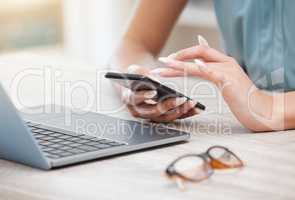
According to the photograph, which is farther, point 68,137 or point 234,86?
point 234,86

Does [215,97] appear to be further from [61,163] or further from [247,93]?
[61,163]

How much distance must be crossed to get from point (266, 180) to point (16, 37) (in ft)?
11.4

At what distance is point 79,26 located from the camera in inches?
150

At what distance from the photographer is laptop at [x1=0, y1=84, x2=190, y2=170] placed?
3.41 feet

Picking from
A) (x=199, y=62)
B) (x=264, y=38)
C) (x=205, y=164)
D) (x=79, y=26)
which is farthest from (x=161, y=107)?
(x=79, y=26)

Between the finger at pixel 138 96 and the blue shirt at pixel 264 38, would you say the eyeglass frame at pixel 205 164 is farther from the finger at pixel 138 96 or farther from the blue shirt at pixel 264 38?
the blue shirt at pixel 264 38

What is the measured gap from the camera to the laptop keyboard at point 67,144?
1.09m

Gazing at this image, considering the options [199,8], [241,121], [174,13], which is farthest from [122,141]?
[199,8]

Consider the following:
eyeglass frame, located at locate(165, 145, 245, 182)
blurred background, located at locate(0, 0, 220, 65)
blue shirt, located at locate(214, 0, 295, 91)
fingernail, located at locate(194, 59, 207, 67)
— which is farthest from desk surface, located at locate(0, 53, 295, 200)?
blurred background, located at locate(0, 0, 220, 65)

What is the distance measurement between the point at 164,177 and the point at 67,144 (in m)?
0.20

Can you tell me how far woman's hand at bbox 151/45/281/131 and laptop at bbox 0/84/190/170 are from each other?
0.13m

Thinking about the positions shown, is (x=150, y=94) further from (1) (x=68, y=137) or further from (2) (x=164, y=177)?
(2) (x=164, y=177)

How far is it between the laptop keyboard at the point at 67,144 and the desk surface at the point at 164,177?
3 cm

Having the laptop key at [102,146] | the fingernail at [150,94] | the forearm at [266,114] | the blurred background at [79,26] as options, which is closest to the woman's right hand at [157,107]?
the fingernail at [150,94]
